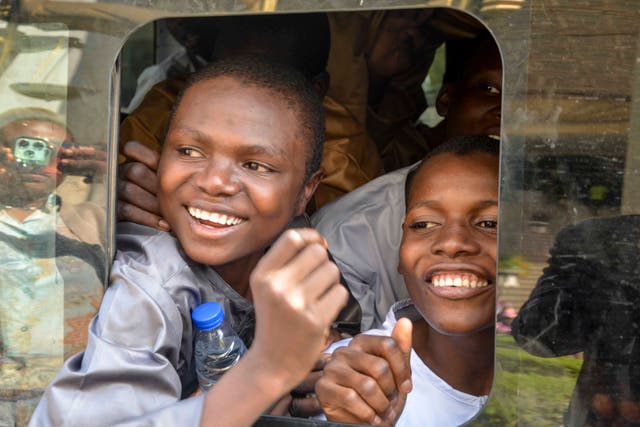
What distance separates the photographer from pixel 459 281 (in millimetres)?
1735

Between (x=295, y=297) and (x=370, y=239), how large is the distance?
1014 millimetres

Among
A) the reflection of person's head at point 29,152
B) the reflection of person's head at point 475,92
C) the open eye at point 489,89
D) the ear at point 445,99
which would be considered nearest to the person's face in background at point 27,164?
the reflection of person's head at point 29,152

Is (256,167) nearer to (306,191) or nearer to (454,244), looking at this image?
(306,191)

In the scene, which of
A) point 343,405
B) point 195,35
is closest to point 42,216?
point 343,405

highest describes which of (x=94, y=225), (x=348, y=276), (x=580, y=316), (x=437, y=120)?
(x=580, y=316)

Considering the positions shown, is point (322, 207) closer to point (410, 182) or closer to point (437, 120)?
point (410, 182)

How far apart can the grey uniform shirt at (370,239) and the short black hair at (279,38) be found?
455 millimetres

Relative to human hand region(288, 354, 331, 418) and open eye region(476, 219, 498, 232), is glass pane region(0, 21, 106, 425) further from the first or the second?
open eye region(476, 219, 498, 232)

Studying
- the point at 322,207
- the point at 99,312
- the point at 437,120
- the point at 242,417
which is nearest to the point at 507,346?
the point at 242,417

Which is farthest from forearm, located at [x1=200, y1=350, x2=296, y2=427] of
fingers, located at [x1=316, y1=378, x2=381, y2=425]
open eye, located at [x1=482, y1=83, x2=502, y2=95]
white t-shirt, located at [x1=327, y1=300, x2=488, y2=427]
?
open eye, located at [x1=482, y1=83, x2=502, y2=95]

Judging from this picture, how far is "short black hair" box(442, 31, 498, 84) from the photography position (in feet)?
9.18

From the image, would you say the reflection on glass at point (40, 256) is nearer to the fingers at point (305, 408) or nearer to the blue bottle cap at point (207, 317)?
the blue bottle cap at point (207, 317)

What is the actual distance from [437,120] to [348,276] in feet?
5.24

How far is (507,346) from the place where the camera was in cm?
142
